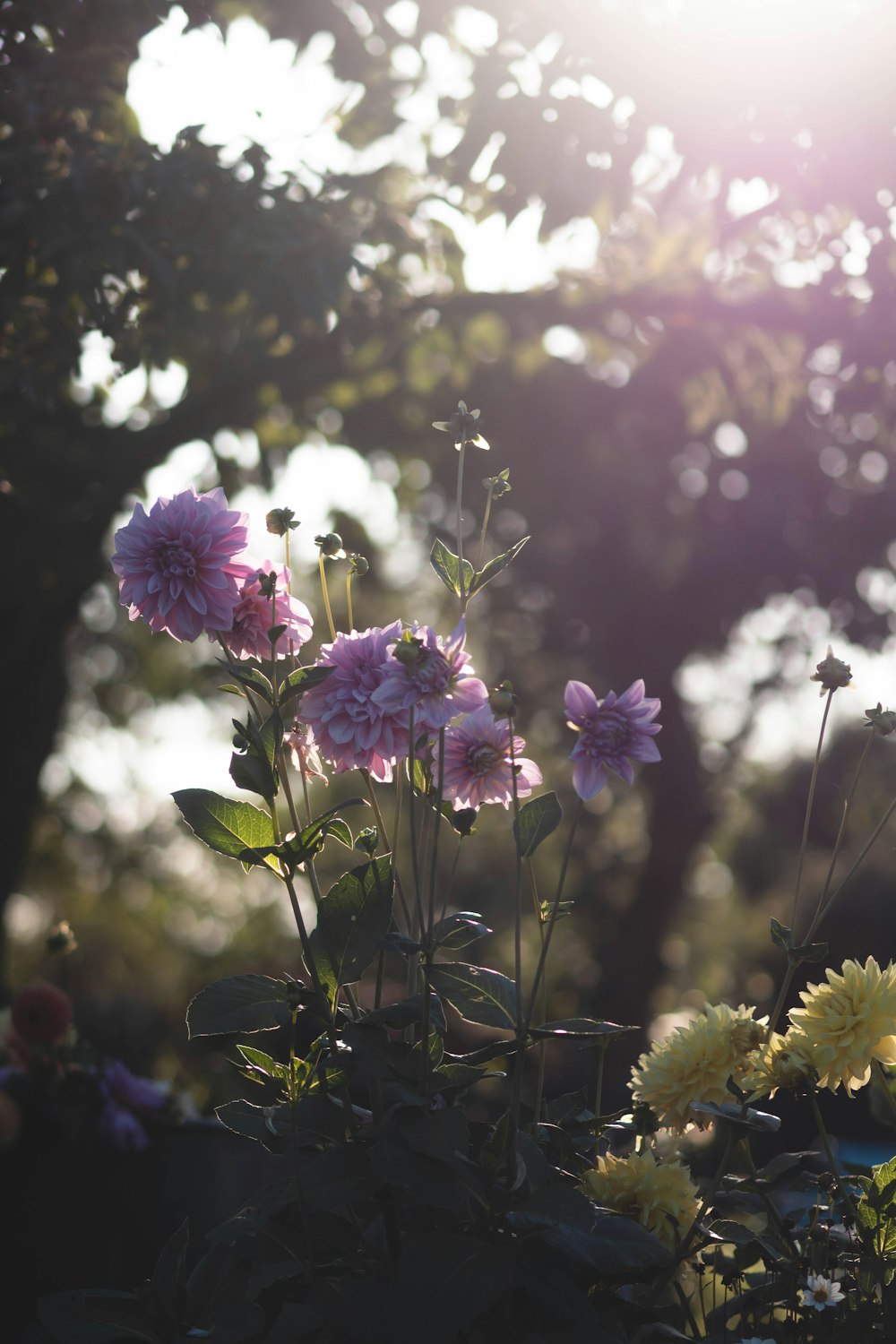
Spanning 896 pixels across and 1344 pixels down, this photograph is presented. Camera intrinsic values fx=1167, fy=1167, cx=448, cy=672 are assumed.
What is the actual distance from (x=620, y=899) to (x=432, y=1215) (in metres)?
15.3

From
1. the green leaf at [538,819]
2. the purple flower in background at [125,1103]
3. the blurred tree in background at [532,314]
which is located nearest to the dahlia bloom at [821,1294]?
the green leaf at [538,819]

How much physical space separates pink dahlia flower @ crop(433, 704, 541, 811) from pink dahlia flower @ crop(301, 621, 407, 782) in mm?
89

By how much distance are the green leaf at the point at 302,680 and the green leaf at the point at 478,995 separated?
0.38 m

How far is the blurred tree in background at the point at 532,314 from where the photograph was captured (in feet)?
12.8

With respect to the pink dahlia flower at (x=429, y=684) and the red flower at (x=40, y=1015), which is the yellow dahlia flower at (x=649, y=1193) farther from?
the red flower at (x=40, y=1015)

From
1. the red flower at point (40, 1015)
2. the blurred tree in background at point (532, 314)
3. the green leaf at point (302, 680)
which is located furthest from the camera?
the blurred tree in background at point (532, 314)

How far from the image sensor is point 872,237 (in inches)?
179

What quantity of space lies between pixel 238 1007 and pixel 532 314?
4963mm

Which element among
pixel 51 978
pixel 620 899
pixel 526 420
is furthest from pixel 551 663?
pixel 51 978

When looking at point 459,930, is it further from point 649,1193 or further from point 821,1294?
point 821,1294

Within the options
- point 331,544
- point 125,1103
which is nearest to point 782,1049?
point 331,544

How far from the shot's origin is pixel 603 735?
1.40 m

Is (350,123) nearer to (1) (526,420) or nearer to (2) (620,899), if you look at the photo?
(1) (526,420)

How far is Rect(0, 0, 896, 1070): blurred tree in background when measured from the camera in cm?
390
